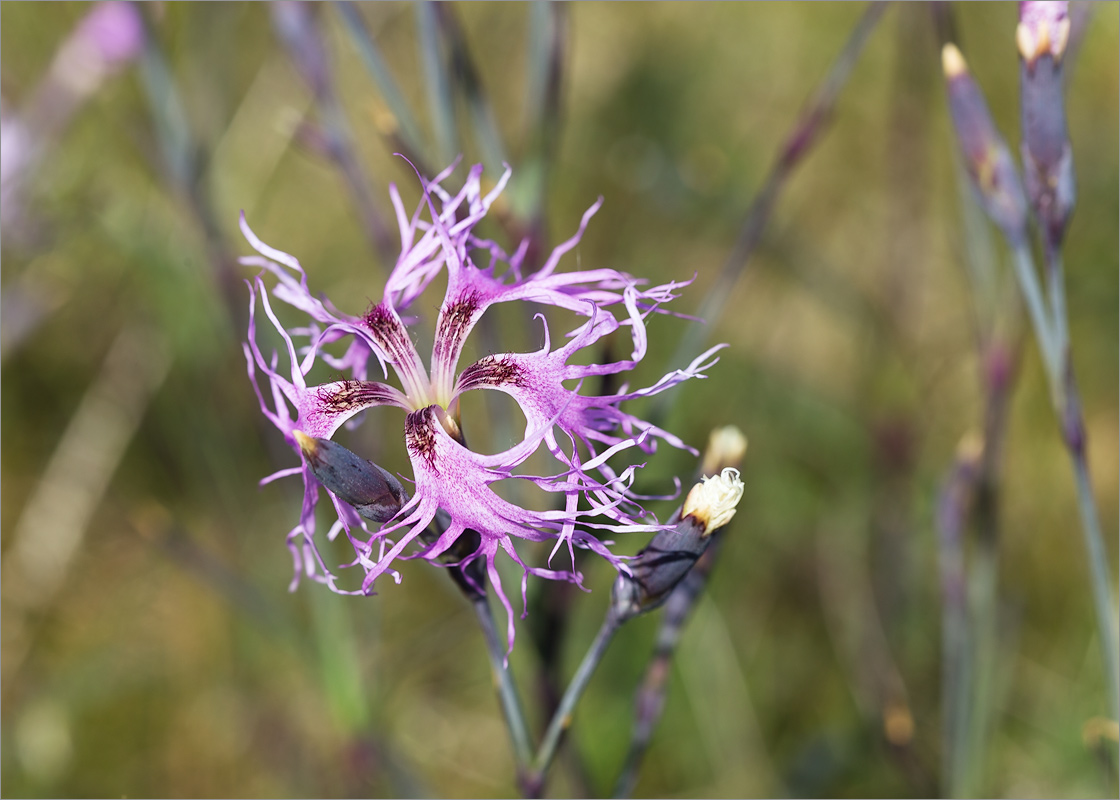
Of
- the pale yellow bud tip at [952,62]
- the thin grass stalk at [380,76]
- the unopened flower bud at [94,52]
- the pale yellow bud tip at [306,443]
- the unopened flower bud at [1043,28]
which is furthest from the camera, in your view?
the unopened flower bud at [94,52]

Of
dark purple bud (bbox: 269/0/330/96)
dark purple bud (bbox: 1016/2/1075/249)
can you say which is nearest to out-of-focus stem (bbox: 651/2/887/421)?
dark purple bud (bbox: 1016/2/1075/249)

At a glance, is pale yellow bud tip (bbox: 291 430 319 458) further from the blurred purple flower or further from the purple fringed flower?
the blurred purple flower

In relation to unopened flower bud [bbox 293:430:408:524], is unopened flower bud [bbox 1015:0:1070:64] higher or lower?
higher

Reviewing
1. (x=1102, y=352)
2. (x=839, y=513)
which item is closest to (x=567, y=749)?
(x=839, y=513)

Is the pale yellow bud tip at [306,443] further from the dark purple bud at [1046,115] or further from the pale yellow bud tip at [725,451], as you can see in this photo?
the dark purple bud at [1046,115]

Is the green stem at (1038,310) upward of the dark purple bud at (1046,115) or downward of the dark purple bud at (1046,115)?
downward

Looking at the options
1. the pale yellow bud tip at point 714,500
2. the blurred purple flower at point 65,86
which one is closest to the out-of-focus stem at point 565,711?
the pale yellow bud tip at point 714,500
